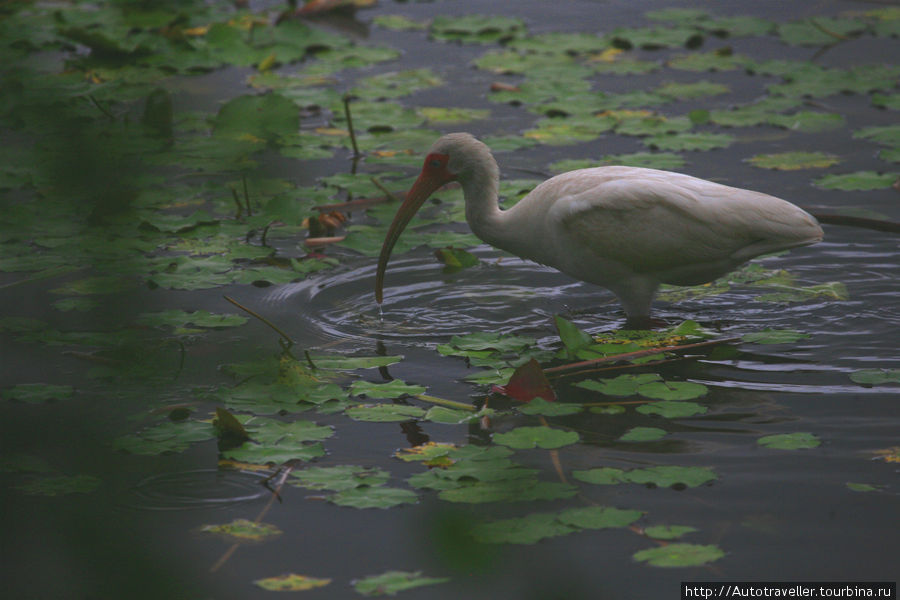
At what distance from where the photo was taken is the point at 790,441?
11.0 ft

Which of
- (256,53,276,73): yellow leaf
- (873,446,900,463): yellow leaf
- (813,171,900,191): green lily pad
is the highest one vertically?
(256,53,276,73): yellow leaf

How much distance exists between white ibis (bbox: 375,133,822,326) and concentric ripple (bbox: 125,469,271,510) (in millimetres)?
1707

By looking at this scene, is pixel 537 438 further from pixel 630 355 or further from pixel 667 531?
pixel 630 355

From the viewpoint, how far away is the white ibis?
4160 mm

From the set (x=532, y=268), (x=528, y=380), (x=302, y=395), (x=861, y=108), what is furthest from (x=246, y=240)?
(x=861, y=108)

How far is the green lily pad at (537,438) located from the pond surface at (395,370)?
0.04 ft

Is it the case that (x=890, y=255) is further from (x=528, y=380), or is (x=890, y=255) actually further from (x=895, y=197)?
(x=528, y=380)

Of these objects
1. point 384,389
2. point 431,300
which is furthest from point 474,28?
point 384,389

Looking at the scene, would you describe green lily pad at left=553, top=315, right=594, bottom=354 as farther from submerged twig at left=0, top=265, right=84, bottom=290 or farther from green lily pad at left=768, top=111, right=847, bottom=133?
green lily pad at left=768, top=111, right=847, bottom=133

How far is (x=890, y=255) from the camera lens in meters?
5.01

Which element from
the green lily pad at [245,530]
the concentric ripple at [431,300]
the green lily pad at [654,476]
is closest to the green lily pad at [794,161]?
the concentric ripple at [431,300]

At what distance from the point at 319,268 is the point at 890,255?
2.62 metres

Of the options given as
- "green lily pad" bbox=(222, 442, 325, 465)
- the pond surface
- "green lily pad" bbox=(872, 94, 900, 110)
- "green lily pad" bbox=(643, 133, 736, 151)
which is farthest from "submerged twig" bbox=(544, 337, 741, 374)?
"green lily pad" bbox=(872, 94, 900, 110)

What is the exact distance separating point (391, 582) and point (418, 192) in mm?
2430
